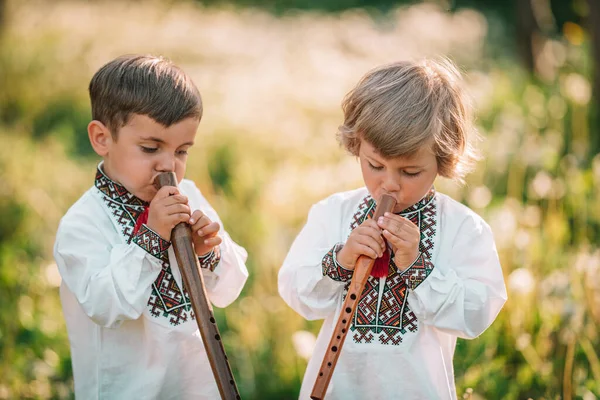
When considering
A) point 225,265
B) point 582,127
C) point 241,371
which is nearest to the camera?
point 225,265

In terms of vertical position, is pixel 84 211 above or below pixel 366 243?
above

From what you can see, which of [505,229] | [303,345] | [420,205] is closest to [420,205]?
[420,205]

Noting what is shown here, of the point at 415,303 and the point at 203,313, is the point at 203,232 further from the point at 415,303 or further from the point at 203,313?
the point at 415,303

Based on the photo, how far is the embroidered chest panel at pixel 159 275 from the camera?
2369 mm

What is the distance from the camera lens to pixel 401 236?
218 centimetres

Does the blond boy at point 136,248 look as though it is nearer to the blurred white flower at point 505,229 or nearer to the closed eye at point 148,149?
the closed eye at point 148,149

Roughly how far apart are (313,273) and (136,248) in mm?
574

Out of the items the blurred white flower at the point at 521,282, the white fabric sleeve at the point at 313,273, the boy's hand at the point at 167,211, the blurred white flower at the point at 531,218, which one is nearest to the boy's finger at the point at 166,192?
the boy's hand at the point at 167,211

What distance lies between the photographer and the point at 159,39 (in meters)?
10.4

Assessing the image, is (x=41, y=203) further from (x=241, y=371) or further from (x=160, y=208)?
(x=160, y=208)

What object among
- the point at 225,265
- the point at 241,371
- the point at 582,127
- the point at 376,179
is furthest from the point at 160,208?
the point at 582,127

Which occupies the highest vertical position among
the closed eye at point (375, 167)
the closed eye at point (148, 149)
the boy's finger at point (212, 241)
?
the closed eye at point (148, 149)

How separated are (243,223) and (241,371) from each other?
56.5 inches

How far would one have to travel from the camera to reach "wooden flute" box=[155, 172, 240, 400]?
2.19 meters
